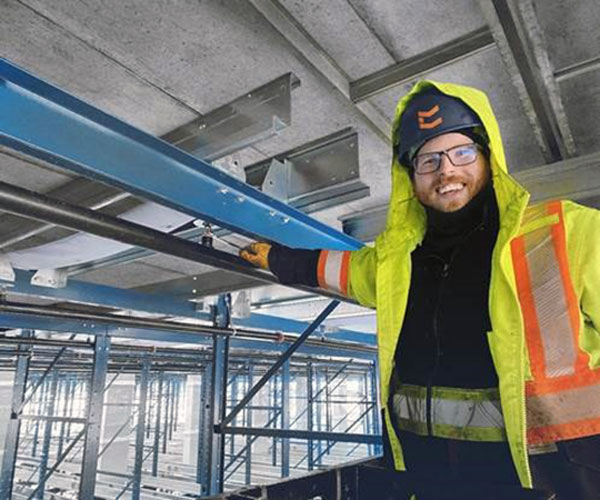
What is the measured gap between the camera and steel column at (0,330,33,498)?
508 cm

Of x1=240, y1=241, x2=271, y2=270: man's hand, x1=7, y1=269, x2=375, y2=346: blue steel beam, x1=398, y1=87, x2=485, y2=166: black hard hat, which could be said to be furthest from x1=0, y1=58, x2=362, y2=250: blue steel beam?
x1=7, y1=269, x2=375, y2=346: blue steel beam

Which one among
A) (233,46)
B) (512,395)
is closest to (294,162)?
(233,46)

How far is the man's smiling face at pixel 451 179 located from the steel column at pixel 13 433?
5.48m

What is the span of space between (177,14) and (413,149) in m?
0.73

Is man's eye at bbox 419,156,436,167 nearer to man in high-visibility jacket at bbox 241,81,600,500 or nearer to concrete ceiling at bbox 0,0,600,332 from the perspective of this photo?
man in high-visibility jacket at bbox 241,81,600,500

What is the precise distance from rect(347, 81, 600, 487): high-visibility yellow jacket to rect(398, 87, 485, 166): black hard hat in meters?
0.02

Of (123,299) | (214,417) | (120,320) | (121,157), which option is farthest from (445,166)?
(123,299)

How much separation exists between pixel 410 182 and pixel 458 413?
0.68m

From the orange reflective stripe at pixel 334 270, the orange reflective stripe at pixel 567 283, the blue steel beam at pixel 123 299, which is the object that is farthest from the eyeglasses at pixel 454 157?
the blue steel beam at pixel 123 299

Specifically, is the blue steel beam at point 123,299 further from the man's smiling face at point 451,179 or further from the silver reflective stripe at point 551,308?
the silver reflective stripe at point 551,308

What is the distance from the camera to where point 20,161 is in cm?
199

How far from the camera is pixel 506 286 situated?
98cm

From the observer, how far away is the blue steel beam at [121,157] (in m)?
1.03

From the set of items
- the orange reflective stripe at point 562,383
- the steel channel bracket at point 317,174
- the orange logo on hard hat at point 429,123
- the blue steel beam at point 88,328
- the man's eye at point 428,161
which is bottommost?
the orange reflective stripe at point 562,383
